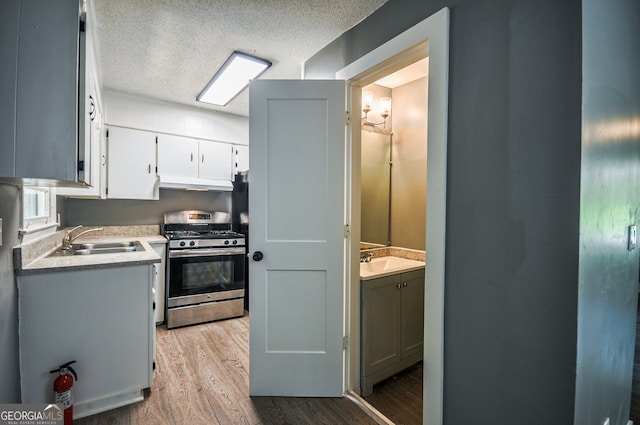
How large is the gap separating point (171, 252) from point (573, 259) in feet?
10.7

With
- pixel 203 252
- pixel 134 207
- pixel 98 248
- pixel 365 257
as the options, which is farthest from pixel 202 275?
pixel 365 257

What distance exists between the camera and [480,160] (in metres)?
1.30

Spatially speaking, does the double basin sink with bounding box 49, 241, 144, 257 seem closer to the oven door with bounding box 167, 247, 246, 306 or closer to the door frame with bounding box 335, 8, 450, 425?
the oven door with bounding box 167, 247, 246, 306

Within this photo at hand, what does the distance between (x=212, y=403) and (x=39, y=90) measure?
1897mm

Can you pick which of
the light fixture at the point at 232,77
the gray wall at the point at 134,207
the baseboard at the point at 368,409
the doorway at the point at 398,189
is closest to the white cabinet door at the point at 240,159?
the gray wall at the point at 134,207

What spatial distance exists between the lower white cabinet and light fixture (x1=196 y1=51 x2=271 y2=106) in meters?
1.73

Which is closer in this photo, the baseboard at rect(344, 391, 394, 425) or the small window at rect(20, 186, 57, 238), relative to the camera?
the baseboard at rect(344, 391, 394, 425)

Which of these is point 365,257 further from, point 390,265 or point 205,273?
point 205,273

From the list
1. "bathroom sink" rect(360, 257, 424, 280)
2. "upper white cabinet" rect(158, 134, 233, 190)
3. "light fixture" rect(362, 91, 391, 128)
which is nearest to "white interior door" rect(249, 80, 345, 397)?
"bathroom sink" rect(360, 257, 424, 280)

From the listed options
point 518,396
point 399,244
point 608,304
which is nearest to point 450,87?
point 608,304

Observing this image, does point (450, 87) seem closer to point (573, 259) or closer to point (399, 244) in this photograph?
point (573, 259)

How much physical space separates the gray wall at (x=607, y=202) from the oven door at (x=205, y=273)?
3.14m

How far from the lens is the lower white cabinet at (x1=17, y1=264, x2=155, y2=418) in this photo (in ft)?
5.52

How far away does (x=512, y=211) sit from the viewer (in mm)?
1201
